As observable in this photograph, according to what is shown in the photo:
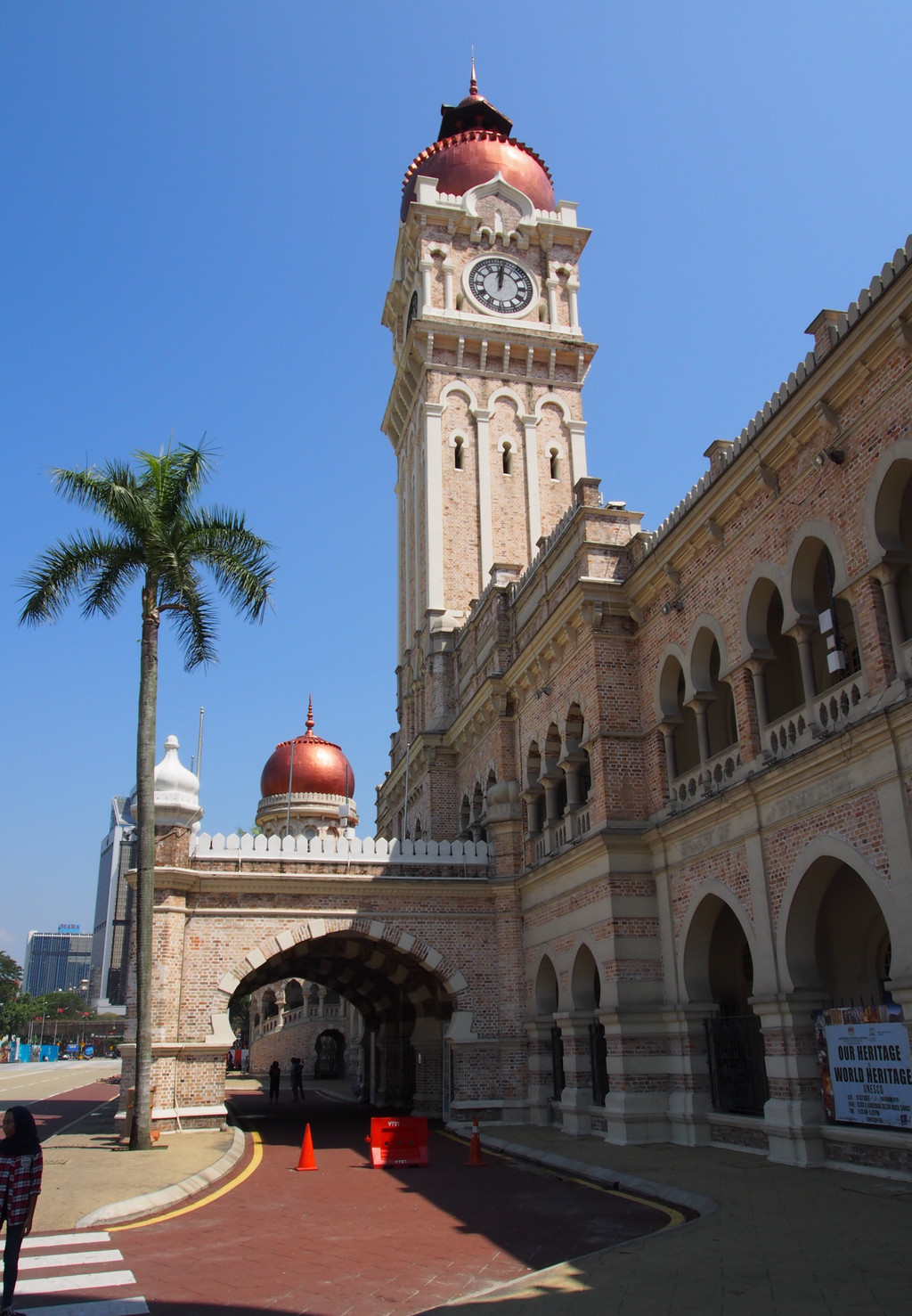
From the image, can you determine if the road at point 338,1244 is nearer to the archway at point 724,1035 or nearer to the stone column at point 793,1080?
A: the stone column at point 793,1080

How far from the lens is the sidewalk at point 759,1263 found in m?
7.42

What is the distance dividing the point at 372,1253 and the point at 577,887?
411 inches

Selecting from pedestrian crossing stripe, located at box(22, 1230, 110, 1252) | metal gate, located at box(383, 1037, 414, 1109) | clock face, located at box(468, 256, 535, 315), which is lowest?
pedestrian crossing stripe, located at box(22, 1230, 110, 1252)

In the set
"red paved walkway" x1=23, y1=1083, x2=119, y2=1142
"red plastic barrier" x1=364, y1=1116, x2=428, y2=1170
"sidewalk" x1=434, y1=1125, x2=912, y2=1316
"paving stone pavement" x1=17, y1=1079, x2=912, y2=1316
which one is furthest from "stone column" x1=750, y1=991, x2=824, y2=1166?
"red paved walkway" x1=23, y1=1083, x2=119, y2=1142

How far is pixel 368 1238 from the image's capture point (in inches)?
425

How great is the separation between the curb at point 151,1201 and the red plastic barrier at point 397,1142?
2270 millimetres

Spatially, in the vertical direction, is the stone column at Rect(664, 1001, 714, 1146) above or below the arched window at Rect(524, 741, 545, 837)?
below

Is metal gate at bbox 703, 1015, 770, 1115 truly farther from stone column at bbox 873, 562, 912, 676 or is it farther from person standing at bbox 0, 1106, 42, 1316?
person standing at bbox 0, 1106, 42, 1316

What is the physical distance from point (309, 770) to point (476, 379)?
2166 centimetres

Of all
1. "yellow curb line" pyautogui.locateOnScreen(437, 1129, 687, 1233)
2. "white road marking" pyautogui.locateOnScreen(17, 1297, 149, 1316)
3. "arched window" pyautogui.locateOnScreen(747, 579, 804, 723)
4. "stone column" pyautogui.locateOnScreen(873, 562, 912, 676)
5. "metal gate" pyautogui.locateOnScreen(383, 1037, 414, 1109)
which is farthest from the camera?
"metal gate" pyautogui.locateOnScreen(383, 1037, 414, 1109)

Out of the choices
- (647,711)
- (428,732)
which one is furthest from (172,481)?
(428,732)

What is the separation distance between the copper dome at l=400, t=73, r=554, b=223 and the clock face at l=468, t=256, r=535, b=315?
300cm

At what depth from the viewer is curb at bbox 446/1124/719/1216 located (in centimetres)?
1143

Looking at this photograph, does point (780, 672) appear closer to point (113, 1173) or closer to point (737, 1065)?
point (737, 1065)
